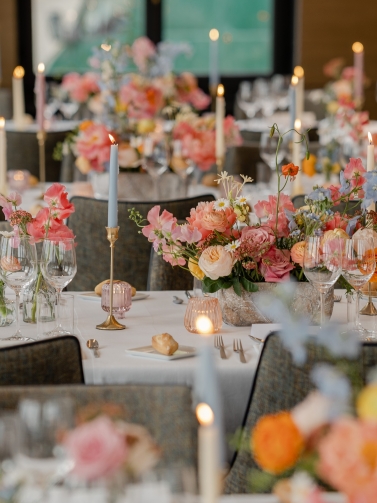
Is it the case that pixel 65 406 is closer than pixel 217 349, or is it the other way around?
pixel 65 406

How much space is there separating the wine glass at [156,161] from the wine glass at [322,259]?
190 centimetres

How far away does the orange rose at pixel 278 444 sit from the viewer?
3.16 ft

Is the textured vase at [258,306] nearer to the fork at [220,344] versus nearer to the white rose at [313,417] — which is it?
the fork at [220,344]

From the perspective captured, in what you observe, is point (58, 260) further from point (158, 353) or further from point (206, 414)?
point (206, 414)

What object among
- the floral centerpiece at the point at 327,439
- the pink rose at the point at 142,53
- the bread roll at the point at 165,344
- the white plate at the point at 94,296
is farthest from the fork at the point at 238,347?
the pink rose at the point at 142,53

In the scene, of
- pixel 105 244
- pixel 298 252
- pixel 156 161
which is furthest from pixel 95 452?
pixel 156 161

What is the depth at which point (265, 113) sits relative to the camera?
7.94m

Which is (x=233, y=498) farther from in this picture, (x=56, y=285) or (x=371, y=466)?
(x=56, y=285)

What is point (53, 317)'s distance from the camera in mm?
2148

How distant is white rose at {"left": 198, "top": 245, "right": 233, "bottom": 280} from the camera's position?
6.73 ft

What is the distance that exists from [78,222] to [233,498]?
2.12 meters

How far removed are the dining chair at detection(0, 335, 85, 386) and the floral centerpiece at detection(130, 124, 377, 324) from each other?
0.52 meters

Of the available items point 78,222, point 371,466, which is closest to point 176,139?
point 78,222

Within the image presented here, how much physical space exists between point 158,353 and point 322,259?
40 cm
